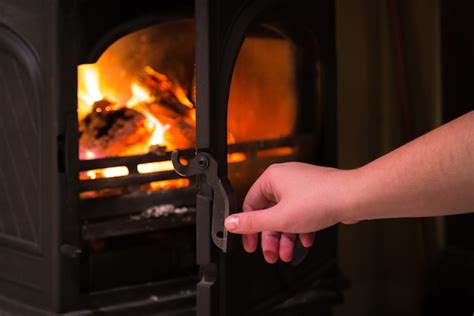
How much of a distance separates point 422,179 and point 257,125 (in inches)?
29.8

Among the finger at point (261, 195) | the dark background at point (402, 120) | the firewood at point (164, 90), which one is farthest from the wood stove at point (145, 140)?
the dark background at point (402, 120)

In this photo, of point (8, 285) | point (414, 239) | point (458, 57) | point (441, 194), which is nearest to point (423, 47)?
point (458, 57)

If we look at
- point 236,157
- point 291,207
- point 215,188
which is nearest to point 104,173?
point 236,157

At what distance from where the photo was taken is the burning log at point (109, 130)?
1.75 m

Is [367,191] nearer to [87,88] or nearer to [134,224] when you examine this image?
[134,224]

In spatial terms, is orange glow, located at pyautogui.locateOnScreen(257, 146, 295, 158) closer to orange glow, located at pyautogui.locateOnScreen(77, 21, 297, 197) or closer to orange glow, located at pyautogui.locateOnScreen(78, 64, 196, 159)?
orange glow, located at pyautogui.locateOnScreen(77, 21, 297, 197)

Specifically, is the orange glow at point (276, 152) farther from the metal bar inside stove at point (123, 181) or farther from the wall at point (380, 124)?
the wall at point (380, 124)

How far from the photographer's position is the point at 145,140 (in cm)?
180

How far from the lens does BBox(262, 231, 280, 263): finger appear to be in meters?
1.17

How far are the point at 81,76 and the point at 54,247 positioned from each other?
1.13 feet

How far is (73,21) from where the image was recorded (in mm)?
1611

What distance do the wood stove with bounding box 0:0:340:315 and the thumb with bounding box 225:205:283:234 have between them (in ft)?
0.90

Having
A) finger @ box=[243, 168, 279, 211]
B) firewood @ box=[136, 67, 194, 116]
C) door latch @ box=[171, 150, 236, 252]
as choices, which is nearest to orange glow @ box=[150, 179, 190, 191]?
firewood @ box=[136, 67, 194, 116]

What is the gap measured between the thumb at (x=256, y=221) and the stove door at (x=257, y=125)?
0.11 meters
